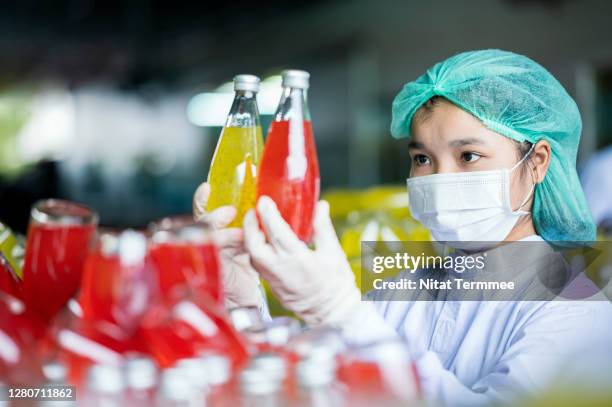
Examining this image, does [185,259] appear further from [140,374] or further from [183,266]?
[140,374]

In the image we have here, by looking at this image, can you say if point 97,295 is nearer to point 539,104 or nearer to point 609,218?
point 539,104

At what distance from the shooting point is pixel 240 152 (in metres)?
1.12

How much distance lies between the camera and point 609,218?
3.13m

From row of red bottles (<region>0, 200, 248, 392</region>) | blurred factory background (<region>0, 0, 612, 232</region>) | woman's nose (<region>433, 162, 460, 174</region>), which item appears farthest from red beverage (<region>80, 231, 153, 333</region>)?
blurred factory background (<region>0, 0, 612, 232</region>)

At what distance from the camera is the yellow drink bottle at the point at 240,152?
1109 millimetres

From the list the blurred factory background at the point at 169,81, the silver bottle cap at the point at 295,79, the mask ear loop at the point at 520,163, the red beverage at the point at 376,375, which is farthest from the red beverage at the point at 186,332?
the blurred factory background at the point at 169,81

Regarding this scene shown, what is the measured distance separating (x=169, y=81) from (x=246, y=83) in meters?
7.17

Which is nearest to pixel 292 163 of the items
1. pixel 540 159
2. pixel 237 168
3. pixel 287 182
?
pixel 287 182

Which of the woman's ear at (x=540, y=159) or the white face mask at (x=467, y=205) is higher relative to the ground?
the woman's ear at (x=540, y=159)

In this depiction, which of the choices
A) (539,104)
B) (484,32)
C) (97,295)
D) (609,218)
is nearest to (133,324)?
(97,295)

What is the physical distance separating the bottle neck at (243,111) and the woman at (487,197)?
141 millimetres

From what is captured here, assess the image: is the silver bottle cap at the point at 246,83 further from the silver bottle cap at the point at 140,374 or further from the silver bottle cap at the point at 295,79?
the silver bottle cap at the point at 140,374

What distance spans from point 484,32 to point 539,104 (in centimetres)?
325

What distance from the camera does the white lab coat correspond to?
1.02 m
